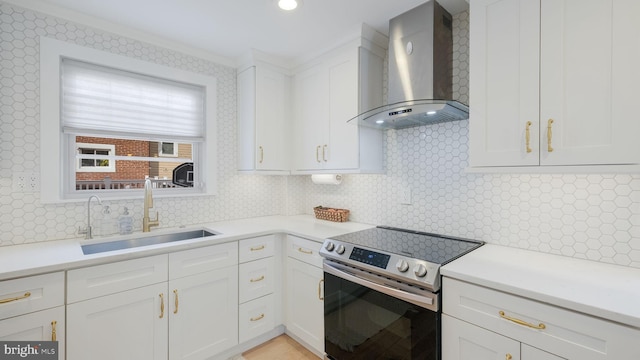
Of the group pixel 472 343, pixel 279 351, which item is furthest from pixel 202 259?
pixel 472 343

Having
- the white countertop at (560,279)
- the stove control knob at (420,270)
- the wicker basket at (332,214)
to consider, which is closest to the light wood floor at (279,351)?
the wicker basket at (332,214)

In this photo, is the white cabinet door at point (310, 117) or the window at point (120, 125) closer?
Answer: the window at point (120, 125)

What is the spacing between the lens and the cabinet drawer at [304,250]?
2037mm

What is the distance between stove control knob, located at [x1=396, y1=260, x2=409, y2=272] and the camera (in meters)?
1.45

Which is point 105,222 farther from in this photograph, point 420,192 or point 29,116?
point 420,192

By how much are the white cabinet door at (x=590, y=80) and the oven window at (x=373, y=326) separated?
998mm

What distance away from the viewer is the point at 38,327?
1.38 metres

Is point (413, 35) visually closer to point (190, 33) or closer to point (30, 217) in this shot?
point (190, 33)

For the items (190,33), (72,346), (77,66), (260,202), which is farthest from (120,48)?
(72,346)

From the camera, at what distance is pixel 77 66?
202 cm

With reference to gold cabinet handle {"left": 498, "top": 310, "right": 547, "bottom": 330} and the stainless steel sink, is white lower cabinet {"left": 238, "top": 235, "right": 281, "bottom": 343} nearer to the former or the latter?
the stainless steel sink

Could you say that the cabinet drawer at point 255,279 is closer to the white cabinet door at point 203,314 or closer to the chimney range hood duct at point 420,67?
the white cabinet door at point 203,314

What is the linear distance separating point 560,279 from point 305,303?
1.58 metres

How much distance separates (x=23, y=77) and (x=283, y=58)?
186cm
